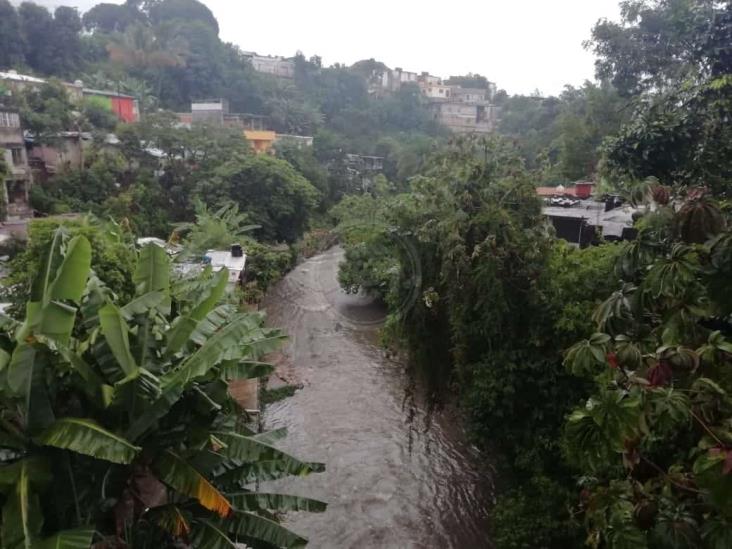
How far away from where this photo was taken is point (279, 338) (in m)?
4.98

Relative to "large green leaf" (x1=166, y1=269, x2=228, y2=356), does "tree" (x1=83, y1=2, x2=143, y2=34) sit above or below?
above

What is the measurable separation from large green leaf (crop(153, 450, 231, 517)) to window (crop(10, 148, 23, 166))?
18.0 m

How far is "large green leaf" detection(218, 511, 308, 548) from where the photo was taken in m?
4.36

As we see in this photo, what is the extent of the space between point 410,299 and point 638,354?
5.08m

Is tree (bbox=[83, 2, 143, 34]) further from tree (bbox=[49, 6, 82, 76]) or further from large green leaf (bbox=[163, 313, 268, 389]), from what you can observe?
large green leaf (bbox=[163, 313, 268, 389])

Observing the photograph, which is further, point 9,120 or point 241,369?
point 9,120

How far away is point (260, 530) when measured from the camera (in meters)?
4.38

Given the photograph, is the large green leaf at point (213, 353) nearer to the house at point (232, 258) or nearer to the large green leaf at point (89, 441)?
the large green leaf at point (89, 441)

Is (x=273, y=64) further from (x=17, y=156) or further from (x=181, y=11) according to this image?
(x=17, y=156)

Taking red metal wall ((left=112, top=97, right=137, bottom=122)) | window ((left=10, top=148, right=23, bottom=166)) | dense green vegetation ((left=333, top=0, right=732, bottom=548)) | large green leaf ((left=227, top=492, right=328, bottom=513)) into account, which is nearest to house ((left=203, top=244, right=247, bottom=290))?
dense green vegetation ((left=333, top=0, right=732, bottom=548))

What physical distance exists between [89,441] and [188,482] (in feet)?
2.52

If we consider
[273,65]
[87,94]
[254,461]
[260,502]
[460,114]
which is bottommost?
[260,502]

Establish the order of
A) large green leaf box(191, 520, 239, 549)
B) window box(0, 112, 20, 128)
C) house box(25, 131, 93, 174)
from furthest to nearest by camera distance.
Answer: house box(25, 131, 93, 174) < window box(0, 112, 20, 128) < large green leaf box(191, 520, 239, 549)

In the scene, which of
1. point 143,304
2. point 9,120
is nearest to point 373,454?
point 143,304
